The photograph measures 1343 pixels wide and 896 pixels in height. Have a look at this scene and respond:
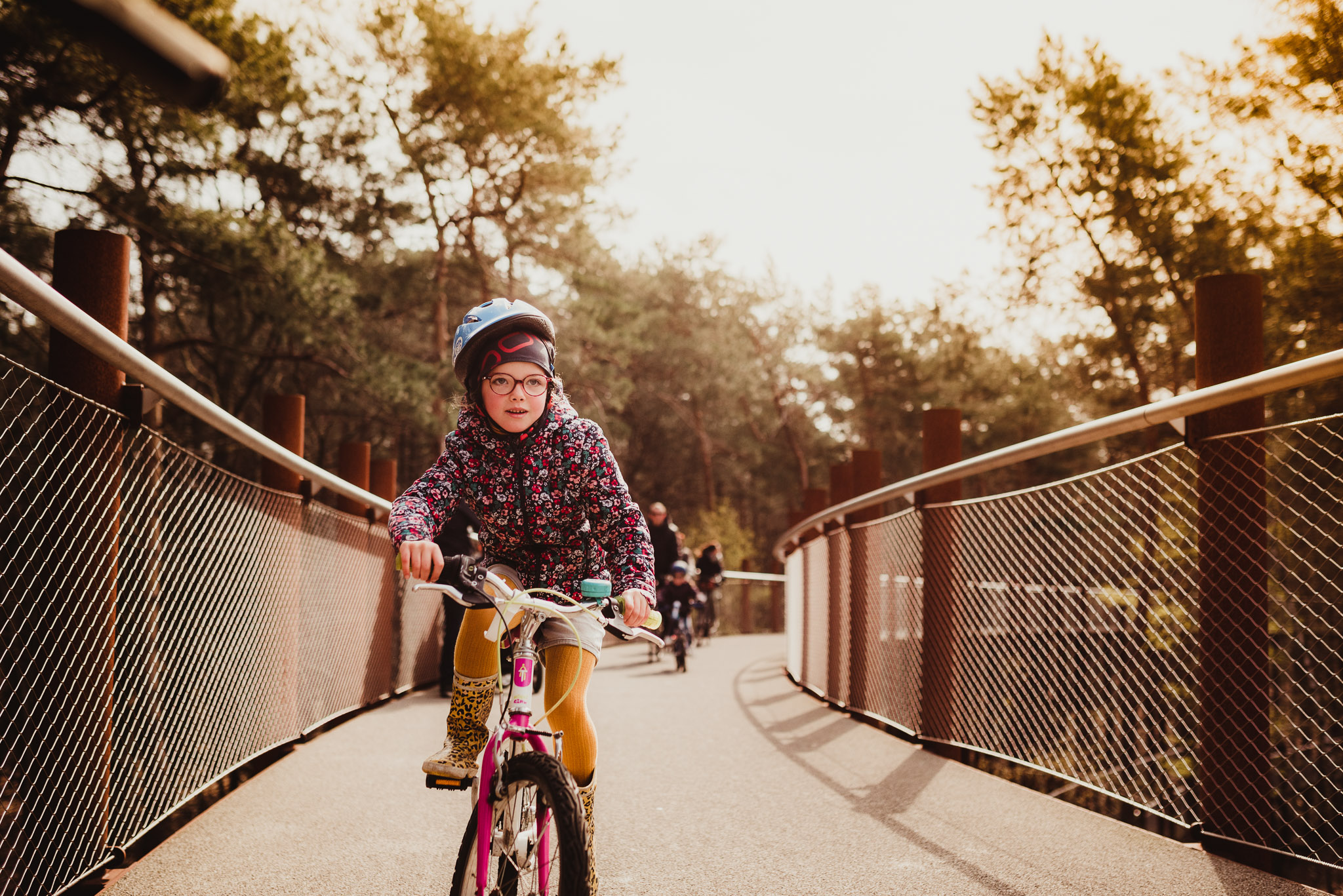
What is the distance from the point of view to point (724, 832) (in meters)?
3.89

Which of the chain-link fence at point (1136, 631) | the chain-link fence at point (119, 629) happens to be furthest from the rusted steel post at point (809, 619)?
the chain-link fence at point (119, 629)

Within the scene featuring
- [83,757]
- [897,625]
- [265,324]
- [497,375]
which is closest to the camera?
[497,375]

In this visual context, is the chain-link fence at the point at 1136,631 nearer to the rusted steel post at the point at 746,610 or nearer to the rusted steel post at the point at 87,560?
the rusted steel post at the point at 87,560

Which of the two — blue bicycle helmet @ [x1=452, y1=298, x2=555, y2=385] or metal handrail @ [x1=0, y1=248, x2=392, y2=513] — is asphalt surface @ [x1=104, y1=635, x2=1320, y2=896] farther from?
blue bicycle helmet @ [x1=452, y1=298, x2=555, y2=385]

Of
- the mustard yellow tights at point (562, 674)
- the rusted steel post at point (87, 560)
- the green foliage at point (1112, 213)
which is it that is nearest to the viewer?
the mustard yellow tights at point (562, 674)

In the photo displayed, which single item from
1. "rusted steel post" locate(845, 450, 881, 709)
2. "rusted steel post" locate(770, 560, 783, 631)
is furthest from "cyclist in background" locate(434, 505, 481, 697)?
"rusted steel post" locate(770, 560, 783, 631)

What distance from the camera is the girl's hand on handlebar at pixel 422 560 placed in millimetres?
2250

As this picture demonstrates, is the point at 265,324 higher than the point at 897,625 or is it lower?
higher

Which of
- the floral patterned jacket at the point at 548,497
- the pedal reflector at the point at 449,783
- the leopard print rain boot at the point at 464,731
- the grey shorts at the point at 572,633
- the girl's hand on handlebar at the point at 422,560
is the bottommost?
the pedal reflector at the point at 449,783

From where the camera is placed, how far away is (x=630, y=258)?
38531 mm

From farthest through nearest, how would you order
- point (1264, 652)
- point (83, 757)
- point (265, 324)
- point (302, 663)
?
point (265, 324), point (302, 663), point (1264, 652), point (83, 757)

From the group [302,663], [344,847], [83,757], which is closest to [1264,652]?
[344,847]

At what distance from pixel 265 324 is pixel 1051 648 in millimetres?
19731

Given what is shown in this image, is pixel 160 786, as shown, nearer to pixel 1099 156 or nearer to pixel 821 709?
pixel 821 709
